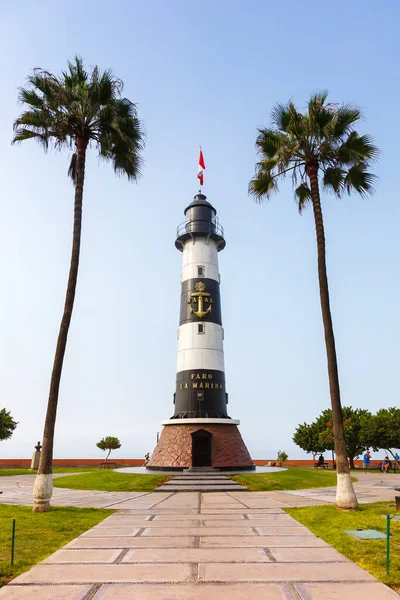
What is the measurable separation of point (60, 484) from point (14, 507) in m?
9.81

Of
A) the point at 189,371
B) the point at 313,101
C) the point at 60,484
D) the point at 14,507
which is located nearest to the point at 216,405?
the point at 189,371

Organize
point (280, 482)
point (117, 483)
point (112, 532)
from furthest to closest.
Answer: point (280, 482) < point (117, 483) < point (112, 532)

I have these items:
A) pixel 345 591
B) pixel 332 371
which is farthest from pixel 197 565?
pixel 332 371

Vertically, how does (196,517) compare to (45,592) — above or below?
below

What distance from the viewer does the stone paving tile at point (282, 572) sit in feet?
22.3

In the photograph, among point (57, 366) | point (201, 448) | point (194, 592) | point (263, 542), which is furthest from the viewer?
point (201, 448)

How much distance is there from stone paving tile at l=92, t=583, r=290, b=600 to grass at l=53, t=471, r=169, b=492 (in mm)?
15867

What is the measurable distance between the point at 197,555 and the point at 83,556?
2088mm

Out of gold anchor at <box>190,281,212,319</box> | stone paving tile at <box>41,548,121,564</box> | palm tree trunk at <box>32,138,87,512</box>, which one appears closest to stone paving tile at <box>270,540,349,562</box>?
stone paving tile at <box>41,548,121,564</box>

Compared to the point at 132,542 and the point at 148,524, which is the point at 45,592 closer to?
the point at 132,542

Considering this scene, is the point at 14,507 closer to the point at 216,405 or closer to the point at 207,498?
the point at 207,498

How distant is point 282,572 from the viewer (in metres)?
7.11

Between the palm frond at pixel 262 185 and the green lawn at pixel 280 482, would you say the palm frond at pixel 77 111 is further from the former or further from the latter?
Answer: the green lawn at pixel 280 482

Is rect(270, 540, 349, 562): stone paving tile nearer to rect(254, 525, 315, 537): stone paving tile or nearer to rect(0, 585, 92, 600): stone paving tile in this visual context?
rect(254, 525, 315, 537): stone paving tile
